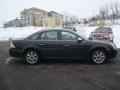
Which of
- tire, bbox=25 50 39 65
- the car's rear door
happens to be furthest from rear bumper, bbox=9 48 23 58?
the car's rear door

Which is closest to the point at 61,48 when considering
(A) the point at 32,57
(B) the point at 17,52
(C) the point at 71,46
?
(C) the point at 71,46

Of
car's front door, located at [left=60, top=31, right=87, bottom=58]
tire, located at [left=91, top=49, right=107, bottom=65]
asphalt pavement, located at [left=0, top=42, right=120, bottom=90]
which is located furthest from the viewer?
tire, located at [left=91, top=49, right=107, bottom=65]

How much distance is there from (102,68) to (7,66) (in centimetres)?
396

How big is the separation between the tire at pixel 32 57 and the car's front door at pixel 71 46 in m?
1.19

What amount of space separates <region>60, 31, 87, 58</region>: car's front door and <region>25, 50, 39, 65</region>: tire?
3.90 feet

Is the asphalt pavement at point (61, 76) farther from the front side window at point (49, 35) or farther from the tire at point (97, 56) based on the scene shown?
the front side window at point (49, 35)

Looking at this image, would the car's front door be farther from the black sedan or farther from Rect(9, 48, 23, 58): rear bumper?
Rect(9, 48, 23, 58): rear bumper

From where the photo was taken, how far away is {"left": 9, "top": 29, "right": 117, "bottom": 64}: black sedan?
895 centimetres

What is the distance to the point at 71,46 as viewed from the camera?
29.3 feet

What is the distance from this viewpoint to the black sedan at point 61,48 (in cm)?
895

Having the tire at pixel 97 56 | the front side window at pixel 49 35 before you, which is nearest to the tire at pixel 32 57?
the front side window at pixel 49 35

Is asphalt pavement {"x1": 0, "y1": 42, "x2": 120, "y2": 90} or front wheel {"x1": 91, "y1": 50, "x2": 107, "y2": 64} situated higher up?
front wheel {"x1": 91, "y1": 50, "x2": 107, "y2": 64}

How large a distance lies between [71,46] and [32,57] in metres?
1.78

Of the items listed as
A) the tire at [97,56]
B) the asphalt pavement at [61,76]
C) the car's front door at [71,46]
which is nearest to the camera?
the asphalt pavement at [61,76]
